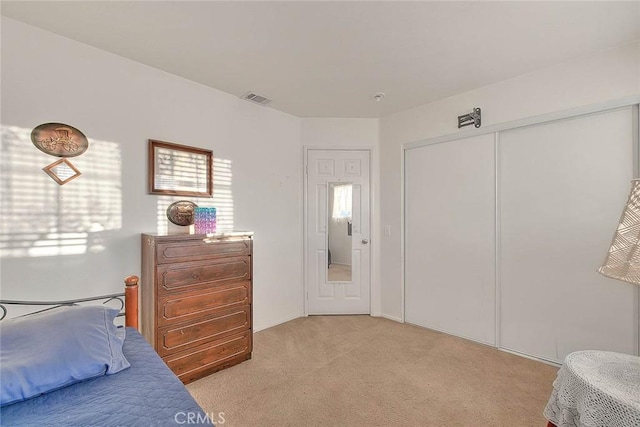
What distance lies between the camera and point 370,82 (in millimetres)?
2758

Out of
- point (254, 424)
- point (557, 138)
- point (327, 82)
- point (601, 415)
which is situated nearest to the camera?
point (601, 415)

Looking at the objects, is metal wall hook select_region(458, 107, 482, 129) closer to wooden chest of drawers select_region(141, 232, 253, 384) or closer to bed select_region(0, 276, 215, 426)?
wooden chest of drawers select_region(141, 232, 253, 384)

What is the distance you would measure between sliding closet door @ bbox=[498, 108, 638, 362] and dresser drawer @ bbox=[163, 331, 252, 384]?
2.41m

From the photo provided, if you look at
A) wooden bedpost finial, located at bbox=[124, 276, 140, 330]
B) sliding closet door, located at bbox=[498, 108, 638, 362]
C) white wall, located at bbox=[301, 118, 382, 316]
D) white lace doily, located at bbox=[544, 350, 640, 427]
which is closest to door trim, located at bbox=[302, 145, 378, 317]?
white wall, located at bbox=[301, 118, 382, 316]

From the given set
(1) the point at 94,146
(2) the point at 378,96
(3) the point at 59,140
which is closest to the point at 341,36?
(2) the point at 378,96

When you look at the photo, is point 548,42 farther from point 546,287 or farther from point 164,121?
point 164,121

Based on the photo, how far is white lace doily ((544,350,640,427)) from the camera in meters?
1.00

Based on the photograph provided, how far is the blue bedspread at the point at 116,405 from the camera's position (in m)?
0.94

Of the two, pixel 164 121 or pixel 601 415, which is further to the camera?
pixel 164 121

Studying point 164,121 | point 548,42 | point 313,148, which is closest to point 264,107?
point 313,148

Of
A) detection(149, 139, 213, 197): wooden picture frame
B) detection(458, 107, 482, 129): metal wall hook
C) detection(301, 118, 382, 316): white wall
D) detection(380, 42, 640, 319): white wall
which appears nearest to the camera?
detection(380, 42, 640, 319): white wall

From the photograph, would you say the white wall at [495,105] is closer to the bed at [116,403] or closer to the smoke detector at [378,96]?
the smoke detector at [378,96]

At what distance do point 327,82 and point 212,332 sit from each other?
2.39 meters
